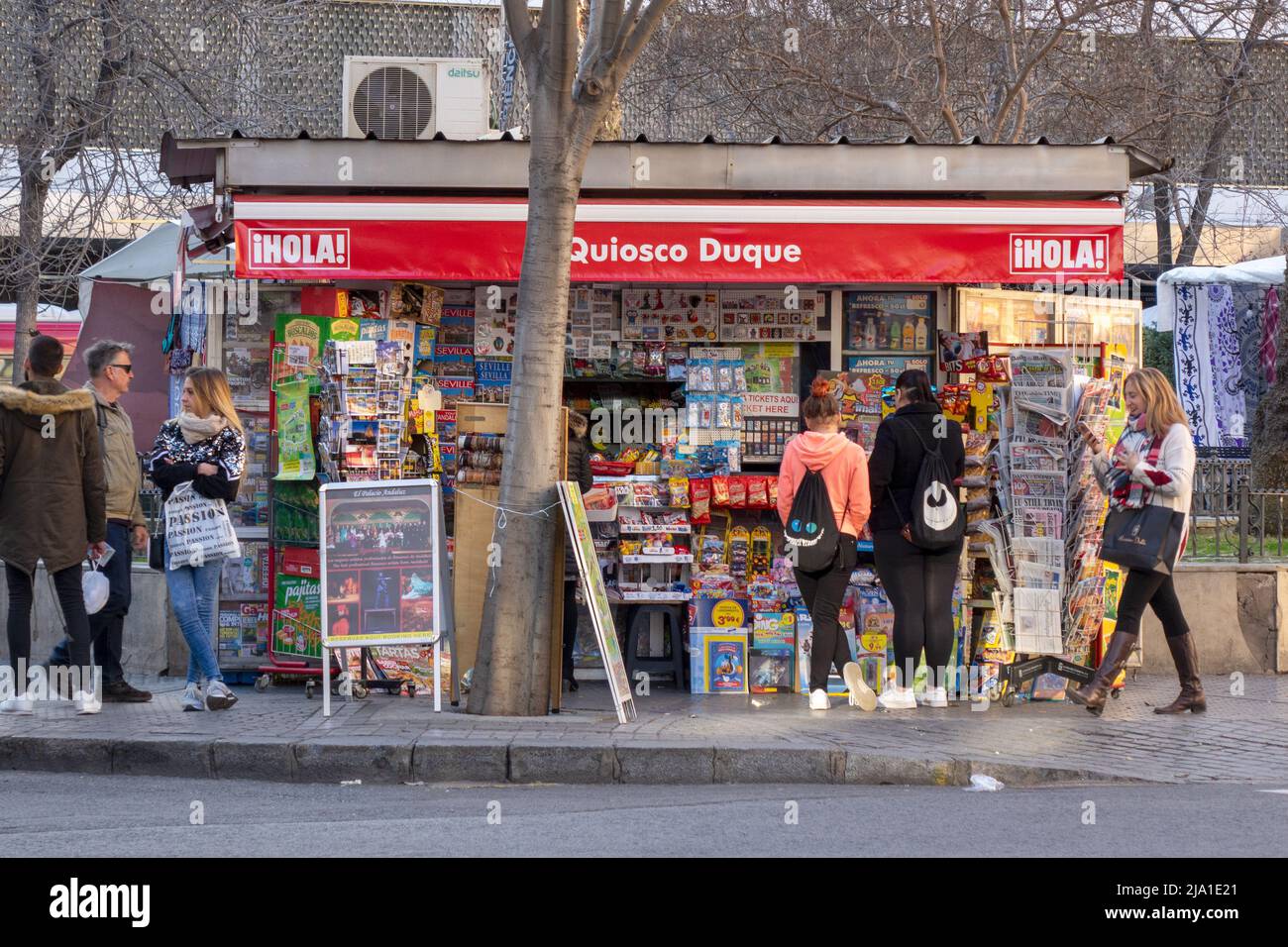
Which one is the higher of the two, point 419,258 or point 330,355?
point 419,258

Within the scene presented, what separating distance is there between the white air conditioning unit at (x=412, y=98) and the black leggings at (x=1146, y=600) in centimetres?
594

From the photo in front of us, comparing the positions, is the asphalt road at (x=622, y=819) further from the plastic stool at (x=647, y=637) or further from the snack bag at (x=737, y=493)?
the snack bag at (x=737, y=493)

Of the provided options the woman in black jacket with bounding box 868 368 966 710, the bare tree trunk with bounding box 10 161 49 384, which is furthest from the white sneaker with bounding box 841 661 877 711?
the bare tree trunk with bounding box 10 161 49 384

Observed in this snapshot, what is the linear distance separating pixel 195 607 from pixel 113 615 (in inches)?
29.8

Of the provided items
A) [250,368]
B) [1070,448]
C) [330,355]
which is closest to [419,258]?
[330,355]

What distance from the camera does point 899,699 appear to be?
9.70 meters

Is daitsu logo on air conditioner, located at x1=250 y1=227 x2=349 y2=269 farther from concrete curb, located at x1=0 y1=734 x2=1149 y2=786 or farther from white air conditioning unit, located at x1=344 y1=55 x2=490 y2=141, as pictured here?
concrete curb, located at x1=0 y1=734 x2=1149 y2=786

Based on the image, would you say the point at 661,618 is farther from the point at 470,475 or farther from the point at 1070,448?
the point at 1070,448

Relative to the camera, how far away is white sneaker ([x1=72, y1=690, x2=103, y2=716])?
8.79 meters

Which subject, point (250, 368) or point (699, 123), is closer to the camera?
point (250, 368)

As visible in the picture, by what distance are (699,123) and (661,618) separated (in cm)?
1419

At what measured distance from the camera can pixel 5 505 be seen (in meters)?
8.90

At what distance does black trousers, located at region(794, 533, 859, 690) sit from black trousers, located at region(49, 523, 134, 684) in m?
4.22

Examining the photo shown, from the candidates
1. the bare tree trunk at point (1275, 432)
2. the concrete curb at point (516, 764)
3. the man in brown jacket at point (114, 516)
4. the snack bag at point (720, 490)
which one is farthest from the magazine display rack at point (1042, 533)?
the man in brown jacket at point (114, 516)
